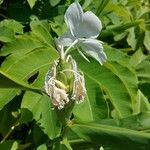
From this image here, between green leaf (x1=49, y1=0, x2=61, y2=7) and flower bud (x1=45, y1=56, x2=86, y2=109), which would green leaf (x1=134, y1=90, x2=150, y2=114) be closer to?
green leaf (x1=49, y1=0, x2=61, y2=7)

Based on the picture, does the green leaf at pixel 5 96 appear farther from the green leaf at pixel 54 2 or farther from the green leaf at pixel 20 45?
the green leaf at pixel 54 2

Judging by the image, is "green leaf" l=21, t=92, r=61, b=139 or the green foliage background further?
"green leaf" l=21, t=92, r=61, b=139

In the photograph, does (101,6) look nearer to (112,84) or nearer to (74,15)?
(112,84)

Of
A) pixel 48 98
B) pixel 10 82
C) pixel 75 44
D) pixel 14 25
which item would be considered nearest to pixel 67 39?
pixel 75 44

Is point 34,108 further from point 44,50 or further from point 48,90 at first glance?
point 48,90

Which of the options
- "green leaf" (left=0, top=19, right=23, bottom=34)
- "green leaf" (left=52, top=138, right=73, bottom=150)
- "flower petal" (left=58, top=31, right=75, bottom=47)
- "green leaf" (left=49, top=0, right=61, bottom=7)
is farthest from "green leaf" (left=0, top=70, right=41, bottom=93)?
"green leaf" (left=49, top=0, right=61, bottom=7)

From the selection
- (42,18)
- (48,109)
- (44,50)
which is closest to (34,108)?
(48,109)
